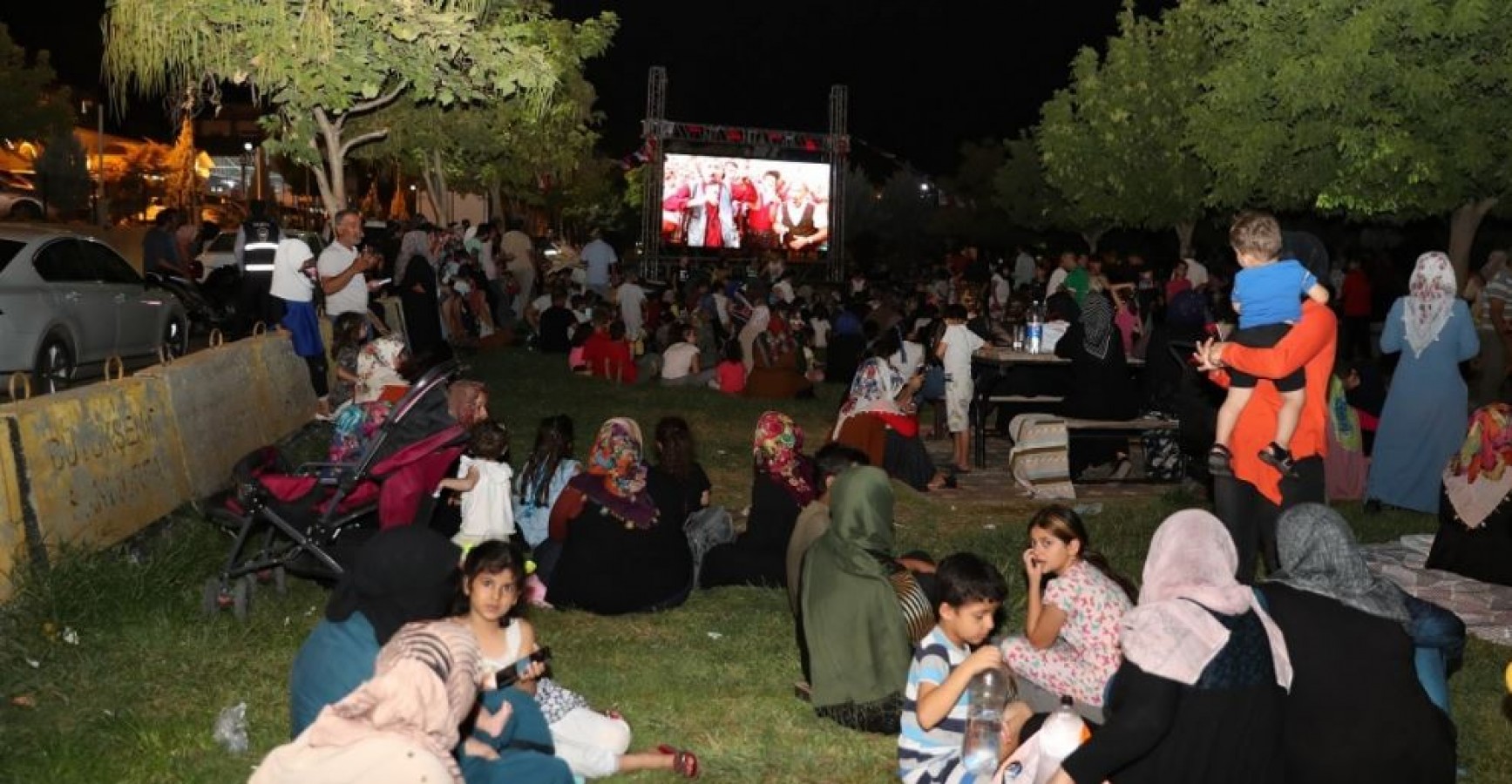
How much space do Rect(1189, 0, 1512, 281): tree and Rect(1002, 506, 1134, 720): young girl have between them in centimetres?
1584

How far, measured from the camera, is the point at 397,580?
5.35 m

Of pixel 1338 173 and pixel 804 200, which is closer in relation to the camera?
pixel 1338 173

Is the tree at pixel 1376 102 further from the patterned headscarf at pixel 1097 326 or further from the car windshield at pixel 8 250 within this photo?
the car windshield at pixel 8 250

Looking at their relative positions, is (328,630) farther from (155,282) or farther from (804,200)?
(804,200)

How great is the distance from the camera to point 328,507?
832 cm

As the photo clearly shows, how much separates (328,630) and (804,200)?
141 ft

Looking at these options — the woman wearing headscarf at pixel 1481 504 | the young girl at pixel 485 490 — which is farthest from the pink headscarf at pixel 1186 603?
the woman wearing headscarf at pixel 1481 504

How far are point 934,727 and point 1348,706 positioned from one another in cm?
143

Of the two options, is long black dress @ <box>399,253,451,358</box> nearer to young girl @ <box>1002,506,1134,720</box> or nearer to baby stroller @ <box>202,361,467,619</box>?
baby stroller @ <box>202,361,467,619</box>

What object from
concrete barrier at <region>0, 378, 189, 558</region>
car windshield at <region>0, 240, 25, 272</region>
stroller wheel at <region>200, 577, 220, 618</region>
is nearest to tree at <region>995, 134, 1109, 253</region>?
car windshield at <region>0, 240, 25, 272</region>

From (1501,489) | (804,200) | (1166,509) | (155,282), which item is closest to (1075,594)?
(1501,489)

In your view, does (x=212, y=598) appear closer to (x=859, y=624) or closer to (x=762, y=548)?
(x=762, y=548)

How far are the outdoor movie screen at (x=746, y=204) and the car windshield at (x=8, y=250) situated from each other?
30949 millimetres

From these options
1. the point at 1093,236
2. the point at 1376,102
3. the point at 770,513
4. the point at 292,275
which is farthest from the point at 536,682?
the point at 1093,236
